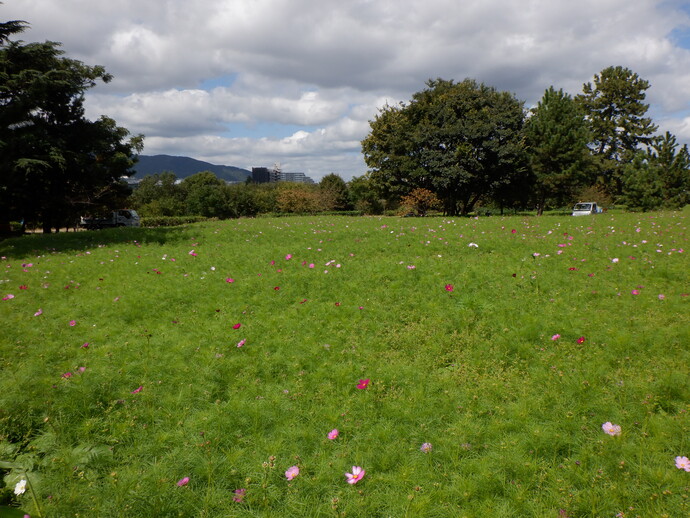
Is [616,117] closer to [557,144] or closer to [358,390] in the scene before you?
[557,144]

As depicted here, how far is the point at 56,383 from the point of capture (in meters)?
4.92

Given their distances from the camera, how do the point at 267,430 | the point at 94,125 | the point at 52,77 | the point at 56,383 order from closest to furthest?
the point at 267,430 < the point at 56,383 < the point at 52,77 < the point at 94,125

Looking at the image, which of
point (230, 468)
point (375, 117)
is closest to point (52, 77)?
point (230, 468)

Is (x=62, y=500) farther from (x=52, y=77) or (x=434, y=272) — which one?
(x=52, y=77)

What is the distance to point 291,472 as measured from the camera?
349 centimetres

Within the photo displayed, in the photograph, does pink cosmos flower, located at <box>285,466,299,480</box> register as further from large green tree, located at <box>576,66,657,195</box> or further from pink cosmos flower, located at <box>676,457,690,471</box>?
large green tree, located at <box>576,66,657,195</box>

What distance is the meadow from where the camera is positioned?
3.29 metres

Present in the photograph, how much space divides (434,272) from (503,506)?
5.61 metres

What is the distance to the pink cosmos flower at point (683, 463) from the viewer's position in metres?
3.18

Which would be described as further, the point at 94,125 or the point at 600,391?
the point at 94,125

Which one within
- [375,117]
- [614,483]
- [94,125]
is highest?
[375,117]

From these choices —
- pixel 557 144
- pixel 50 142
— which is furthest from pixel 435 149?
pixel 50 142

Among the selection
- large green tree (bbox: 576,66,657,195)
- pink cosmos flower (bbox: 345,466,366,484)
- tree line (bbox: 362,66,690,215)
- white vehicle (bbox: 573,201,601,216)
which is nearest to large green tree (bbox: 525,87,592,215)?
tree line (bbox: 362,66,690,215)

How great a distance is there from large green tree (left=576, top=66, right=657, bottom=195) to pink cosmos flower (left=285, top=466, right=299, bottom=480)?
63.2 metres
